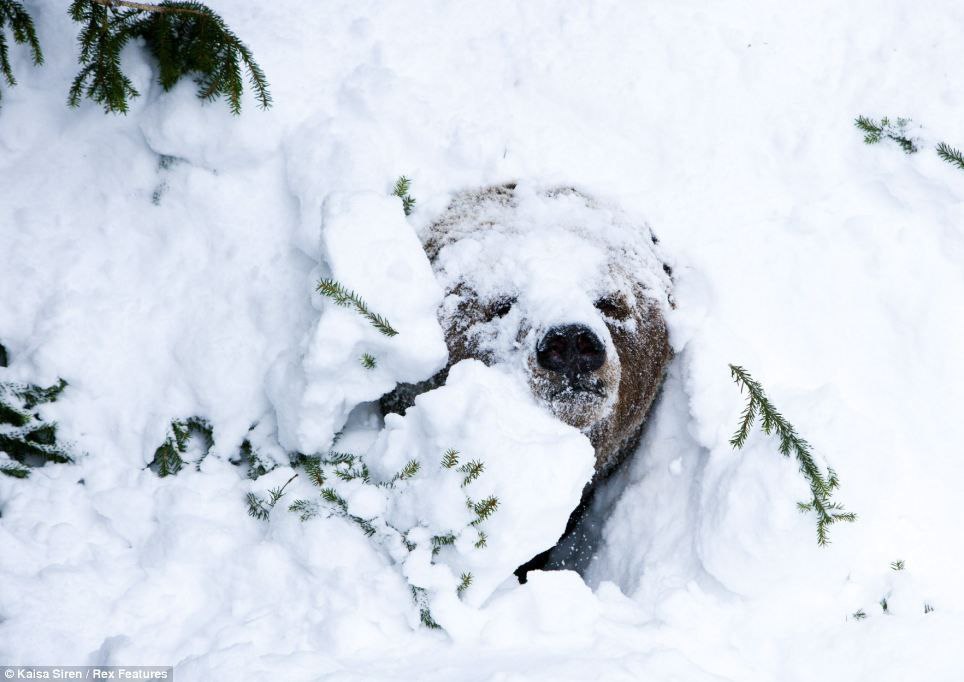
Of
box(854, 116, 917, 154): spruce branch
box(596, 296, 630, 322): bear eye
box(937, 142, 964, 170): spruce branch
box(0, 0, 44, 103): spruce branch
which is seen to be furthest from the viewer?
box(854, 116, 917, 154): spruce branch

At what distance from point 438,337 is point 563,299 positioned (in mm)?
543

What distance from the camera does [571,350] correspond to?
290cm

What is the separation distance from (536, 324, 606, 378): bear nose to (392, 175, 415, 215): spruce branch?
0.99m

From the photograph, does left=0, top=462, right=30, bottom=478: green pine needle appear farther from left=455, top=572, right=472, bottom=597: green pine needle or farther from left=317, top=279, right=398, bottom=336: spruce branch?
left=455, top=572, right=472, bottom=597: green pine needle

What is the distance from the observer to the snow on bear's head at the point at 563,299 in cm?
298

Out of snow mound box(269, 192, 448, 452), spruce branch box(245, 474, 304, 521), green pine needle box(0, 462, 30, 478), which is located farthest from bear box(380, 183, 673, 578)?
green pine needle box(0, 462, 30, 478)

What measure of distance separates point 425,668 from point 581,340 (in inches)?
52.2

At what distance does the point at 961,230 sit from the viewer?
353 centimetres

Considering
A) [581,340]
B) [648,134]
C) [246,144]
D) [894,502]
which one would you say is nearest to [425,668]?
[581,340]

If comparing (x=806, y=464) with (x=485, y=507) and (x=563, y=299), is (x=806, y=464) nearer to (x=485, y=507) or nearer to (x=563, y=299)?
(x=563, y=299)

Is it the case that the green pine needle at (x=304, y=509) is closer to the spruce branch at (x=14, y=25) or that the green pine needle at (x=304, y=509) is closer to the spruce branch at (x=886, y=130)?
the spruce branch at (x=14, y=25)

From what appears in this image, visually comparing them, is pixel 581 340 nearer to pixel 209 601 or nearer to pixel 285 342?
pixel 285 342

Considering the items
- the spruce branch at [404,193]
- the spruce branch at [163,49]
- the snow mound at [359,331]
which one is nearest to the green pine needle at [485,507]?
the snow mound at [359,331]

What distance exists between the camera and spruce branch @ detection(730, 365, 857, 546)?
8.73 feet
